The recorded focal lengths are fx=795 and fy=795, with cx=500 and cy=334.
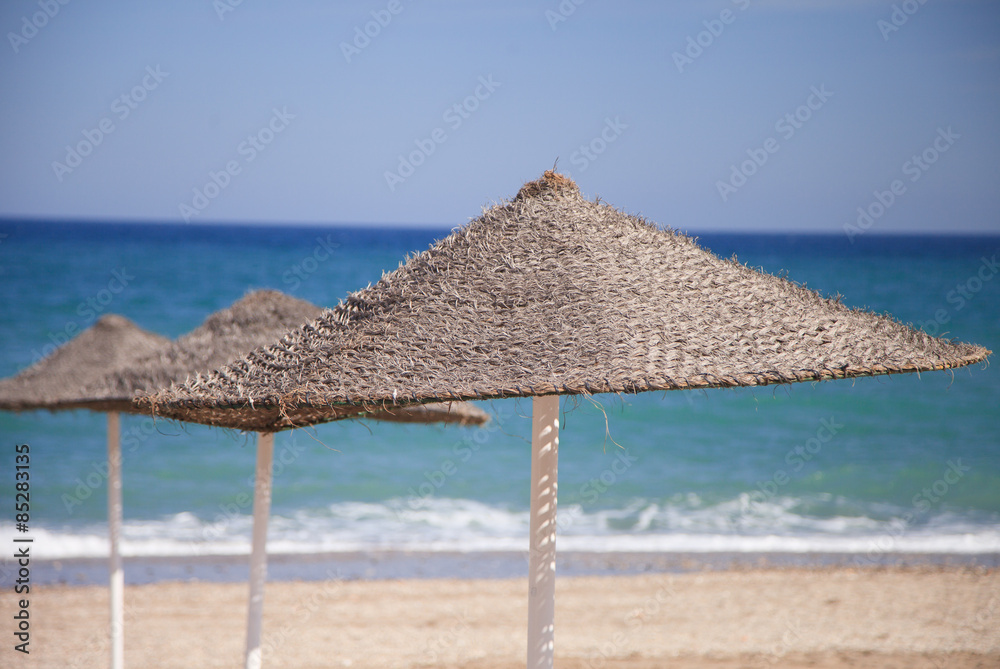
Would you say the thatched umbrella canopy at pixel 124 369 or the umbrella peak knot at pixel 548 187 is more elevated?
the umbrella peak knot at pixel 548 187

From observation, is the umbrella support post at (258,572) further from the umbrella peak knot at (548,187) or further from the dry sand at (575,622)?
the dry sand at (575,622)

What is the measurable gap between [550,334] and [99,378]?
3.54 m

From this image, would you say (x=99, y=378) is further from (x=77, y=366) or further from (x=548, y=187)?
(x=548, y=187)

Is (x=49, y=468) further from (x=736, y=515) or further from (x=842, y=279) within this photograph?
(x=842, y=279)

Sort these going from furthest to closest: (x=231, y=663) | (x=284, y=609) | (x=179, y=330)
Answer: (x=179, y=330), (x=284, y=609), (x=231, y=663)

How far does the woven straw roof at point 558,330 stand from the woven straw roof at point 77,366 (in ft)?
6.98

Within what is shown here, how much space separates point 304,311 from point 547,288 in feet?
8.70

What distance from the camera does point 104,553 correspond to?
986 cm

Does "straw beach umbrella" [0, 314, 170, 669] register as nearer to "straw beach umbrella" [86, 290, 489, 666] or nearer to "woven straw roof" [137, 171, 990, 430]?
"straw beach umbrella" [86, 290, 489, 666]

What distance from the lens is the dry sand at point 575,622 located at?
6637mm

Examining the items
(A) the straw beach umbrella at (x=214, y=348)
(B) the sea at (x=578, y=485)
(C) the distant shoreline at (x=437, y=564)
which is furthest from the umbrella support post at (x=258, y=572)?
(C) the distant shoreline at (x=437, y=564)

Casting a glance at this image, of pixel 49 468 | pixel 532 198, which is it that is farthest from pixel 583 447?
pixel 532 198

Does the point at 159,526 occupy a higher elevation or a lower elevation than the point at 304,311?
lower

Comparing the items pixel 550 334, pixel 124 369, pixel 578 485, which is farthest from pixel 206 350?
pixel 578 485
